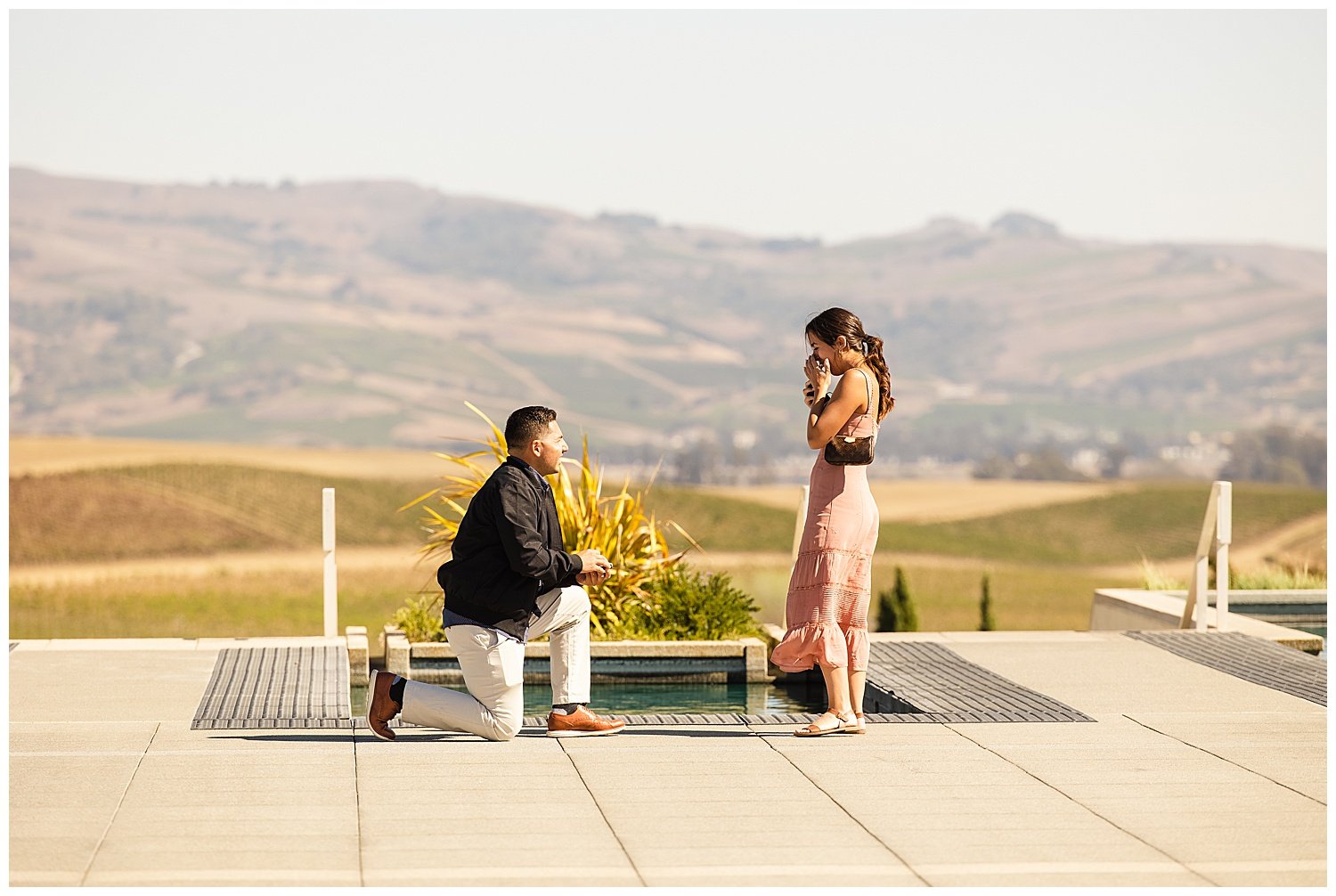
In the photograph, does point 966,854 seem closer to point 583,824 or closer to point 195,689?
point 583,824

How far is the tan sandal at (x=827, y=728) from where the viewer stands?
24.1 ft

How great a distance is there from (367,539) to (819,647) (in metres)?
55.7

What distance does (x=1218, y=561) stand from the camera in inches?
457

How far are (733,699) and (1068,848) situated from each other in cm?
446

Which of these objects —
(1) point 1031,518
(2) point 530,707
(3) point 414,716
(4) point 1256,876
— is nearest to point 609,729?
(3) point 414,716

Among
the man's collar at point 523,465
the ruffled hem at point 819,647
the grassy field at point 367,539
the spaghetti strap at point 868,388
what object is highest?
the spaghetti strap at point 868,388

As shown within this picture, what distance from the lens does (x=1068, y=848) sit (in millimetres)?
5449

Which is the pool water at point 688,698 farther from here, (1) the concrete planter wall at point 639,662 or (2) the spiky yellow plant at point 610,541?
(2) the spiky yellow plant at point 610,541

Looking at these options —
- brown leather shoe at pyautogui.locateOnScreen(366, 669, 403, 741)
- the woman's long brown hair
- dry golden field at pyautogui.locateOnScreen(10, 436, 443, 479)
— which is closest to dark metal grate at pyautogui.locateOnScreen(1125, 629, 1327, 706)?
the woman's long brown hair

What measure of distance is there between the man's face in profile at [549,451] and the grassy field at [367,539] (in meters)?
10.4

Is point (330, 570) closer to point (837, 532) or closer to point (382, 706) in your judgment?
point (382, 706)

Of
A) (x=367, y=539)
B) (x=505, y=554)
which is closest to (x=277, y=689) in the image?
(x=505, y=554)

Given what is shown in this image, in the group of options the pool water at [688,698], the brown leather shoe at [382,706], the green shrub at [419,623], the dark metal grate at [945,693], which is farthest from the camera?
the green shrub at [419,623]

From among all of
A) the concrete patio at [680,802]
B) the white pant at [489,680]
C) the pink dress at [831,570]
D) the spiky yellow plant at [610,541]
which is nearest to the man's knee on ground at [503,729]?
the white pant at [489,680]
